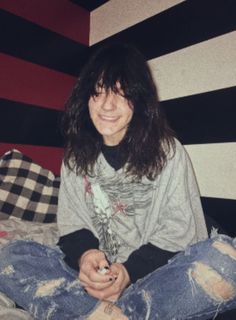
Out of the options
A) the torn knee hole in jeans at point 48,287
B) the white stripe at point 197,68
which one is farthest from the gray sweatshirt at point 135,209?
the white stripe at point 197,68

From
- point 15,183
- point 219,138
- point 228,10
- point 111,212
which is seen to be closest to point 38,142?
point 15,183

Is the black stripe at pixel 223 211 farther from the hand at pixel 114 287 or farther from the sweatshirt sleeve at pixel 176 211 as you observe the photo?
the hand at pixel 114 287

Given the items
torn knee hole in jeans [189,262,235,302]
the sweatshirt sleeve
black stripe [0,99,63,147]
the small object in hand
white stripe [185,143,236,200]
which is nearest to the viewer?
torn knee hole in jeans [189,262,235,302]

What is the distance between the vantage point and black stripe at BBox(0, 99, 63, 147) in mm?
1847

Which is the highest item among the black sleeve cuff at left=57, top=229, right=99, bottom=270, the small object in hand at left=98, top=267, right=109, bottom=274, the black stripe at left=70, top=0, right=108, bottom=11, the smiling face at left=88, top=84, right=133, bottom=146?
the black stripe at left=70, top=0, right=108, bottom=11

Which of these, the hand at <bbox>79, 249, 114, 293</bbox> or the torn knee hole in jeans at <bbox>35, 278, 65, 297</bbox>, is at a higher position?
the hand at <bbox>79, 249, 114, 293</bbox>

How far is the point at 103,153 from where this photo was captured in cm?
126

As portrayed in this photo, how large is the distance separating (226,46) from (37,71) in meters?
1.20

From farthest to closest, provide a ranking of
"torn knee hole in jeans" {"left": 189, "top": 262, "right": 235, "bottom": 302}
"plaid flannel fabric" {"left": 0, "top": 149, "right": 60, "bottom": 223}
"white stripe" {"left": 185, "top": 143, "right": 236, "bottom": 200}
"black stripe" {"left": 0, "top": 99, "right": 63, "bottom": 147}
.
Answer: "black stripe" {"left": 0, "top": 99, "right": 63, "bottom": 147}, "plaid flannel fabric" {"left": 0, "top": 149, "right": 60, "bottom": 223}, "white stripe" {"left": 185, "top": 143, "right": 236, "bottom": 200}, "torn knee hole in jeans" {"left": 189, "top": 262, "right": 235, "bottom": 302}

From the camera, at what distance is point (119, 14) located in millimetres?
2127

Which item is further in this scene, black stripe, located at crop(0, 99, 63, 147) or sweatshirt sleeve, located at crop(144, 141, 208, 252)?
black stripe, located at crop(0, 99, 63, 147)

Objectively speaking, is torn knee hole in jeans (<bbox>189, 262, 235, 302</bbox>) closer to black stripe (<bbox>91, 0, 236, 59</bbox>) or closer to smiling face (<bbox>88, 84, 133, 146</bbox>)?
smiling face (<bbox>88, 84, 133, 146</bbox>)

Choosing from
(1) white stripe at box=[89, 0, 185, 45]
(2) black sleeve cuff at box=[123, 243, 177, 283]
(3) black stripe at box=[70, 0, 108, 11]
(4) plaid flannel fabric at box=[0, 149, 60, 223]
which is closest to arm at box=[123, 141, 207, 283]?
(2) black sleeve cuff at box=[123, 243, 177, 283]

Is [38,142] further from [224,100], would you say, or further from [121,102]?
[224,100]
